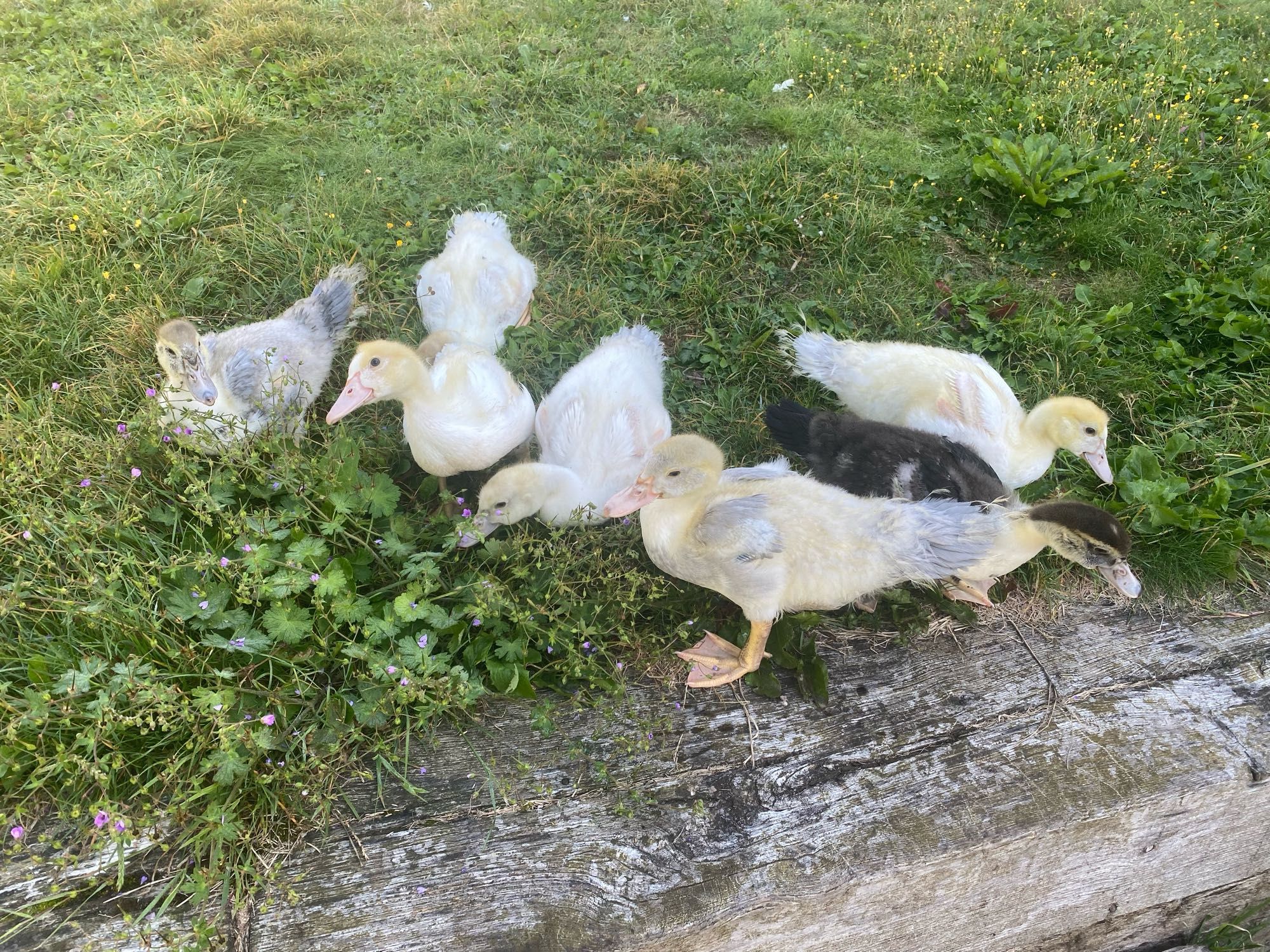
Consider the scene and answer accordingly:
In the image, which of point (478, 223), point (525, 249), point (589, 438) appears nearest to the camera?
point (589, 438)

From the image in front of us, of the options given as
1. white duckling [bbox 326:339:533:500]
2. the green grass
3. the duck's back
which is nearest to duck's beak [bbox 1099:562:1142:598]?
the green grass

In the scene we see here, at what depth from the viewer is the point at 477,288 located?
3.97 m

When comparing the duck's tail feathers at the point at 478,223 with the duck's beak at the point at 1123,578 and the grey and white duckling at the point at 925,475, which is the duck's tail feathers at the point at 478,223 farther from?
the duck's beak at the point at 1123,578

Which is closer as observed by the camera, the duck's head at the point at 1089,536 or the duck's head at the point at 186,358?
the duck's head at the point at 1089,536

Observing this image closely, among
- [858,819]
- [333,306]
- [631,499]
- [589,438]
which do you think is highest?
[333,306]

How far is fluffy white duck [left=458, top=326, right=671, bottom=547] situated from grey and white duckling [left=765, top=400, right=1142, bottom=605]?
0.63 meters

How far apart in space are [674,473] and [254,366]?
6.81ft

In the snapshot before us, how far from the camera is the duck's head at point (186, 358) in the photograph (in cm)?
301

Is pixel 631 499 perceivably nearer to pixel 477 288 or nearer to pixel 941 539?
pixel 941 539

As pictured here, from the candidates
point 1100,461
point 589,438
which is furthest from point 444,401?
point 1100,461

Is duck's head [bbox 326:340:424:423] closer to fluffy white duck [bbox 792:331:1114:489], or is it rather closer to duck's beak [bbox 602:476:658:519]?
duck's beak [bbox 602:476:658:519]

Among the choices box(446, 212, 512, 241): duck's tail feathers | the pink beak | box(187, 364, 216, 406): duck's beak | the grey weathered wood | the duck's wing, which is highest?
box(446, 212, 512, 241): duck's tail feathers

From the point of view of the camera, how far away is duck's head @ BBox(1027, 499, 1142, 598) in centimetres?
243

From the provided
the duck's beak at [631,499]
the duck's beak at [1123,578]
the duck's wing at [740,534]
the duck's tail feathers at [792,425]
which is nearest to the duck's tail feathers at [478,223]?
the duck's tail feathers at [792,425]
